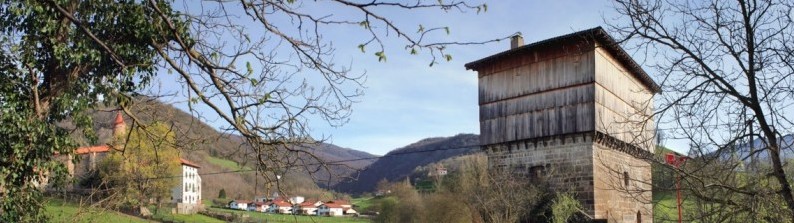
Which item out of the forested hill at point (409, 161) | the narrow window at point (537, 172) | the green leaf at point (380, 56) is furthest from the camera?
the forested hill at point (409, 161)

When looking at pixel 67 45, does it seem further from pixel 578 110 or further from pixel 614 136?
pixel 614 136

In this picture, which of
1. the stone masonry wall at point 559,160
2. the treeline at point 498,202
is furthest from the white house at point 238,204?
the stone masonry wall at point 559,160

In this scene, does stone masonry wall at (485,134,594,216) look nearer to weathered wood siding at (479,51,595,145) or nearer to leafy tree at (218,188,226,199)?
weathered wood siding at (479,51,595,145)

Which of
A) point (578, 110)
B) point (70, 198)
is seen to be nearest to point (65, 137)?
point (70, 198)

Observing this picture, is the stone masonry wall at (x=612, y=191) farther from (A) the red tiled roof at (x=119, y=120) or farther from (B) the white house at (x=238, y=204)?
(B) the white house at (x=238, y=204)

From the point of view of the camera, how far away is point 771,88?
5727 millimetres

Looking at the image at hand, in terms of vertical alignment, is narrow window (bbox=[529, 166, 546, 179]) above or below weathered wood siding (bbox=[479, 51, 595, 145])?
below

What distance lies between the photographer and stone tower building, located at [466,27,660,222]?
20.0 m

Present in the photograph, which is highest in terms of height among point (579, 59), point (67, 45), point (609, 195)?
point (579, 59)

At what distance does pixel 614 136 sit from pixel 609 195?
1.93 meters

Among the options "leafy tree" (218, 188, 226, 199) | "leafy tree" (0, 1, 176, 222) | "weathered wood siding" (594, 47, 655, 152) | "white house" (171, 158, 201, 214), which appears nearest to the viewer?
"leafy tree" (0, 1, 176, 222)

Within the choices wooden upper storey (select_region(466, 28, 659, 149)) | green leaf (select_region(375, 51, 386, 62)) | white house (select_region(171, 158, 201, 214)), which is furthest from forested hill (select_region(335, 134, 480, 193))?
green leaf (select_region(375, 51, 386, 62))

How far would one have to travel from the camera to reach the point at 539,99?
21.0m

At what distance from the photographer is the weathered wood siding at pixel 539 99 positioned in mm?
20000
